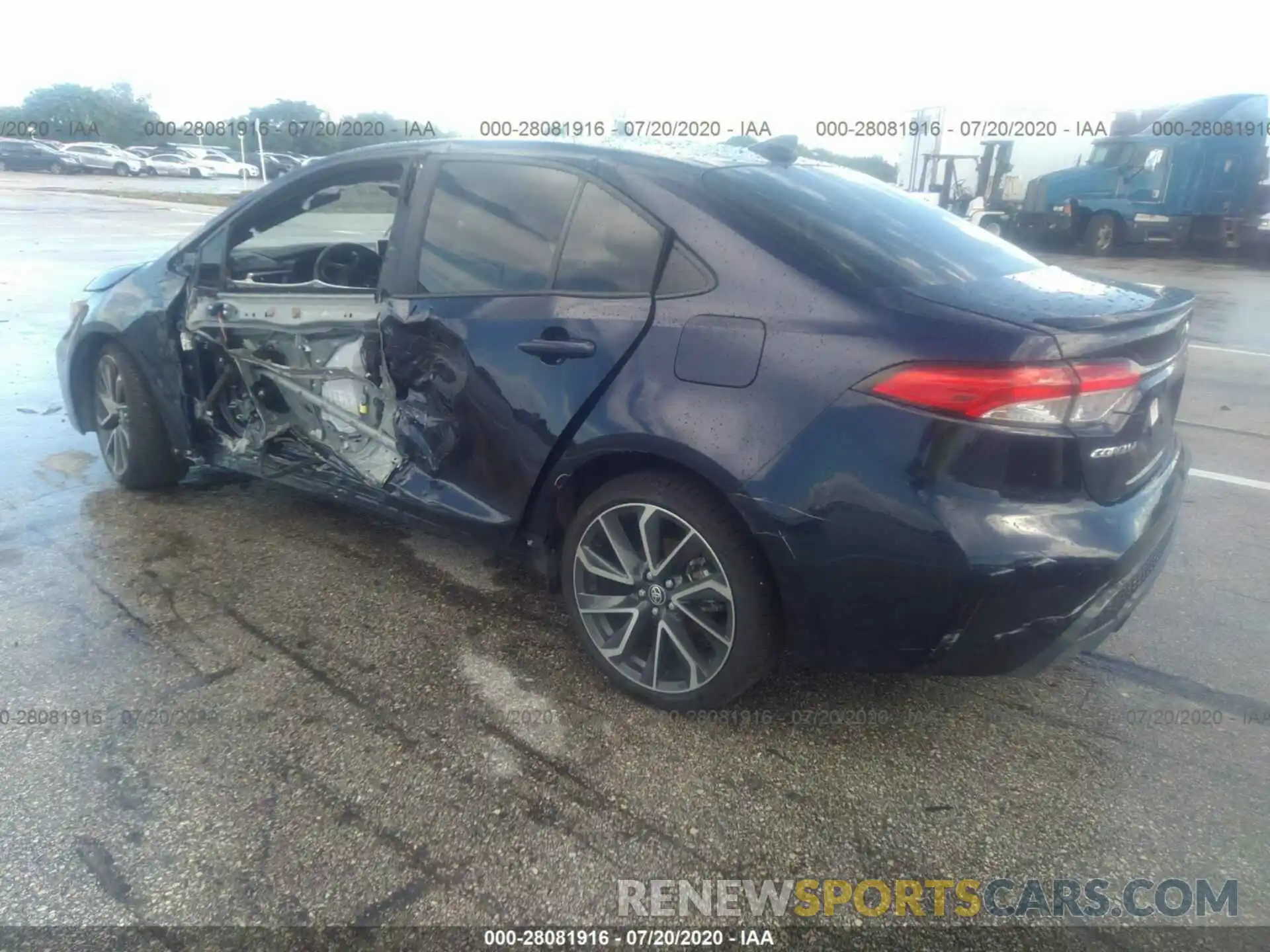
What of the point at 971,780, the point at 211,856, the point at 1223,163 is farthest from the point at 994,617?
the point at 1223,163

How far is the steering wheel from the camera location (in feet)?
14.3

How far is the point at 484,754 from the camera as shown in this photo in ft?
8.82

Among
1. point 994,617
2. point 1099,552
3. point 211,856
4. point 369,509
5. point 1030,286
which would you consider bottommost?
point 211,856

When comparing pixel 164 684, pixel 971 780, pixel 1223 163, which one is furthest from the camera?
pixel 1223 163

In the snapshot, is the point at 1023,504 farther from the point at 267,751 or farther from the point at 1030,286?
the point at 267,751

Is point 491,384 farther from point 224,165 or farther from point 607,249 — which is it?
point 224,165

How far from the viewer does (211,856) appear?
2.30m

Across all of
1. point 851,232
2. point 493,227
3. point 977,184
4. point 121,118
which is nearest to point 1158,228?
point 977,184

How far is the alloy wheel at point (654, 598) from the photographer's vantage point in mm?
2721

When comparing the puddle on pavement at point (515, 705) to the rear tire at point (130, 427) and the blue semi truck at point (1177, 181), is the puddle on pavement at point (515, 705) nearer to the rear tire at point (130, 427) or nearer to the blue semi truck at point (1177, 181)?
the rear tire at point (130, 427)

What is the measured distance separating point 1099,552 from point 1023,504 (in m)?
0.25

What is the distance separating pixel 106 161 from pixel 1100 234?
139ft

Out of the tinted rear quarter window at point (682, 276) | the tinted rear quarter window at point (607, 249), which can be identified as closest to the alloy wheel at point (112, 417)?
the tinted rear quarter window at point (607, 249)

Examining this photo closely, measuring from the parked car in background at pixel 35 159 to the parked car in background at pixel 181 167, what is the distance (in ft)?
10.2
